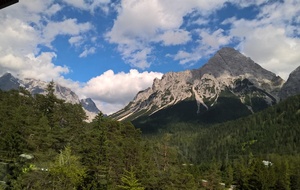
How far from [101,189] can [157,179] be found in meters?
11.3

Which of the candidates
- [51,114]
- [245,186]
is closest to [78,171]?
[51,114]

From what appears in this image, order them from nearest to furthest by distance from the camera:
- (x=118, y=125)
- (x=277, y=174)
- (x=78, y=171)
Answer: (x=78, y=171) → (x=118, y=125) → (x=277, y=174)

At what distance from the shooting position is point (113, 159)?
230 ft

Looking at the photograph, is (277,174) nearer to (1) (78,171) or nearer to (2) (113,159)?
(2) (113,159)

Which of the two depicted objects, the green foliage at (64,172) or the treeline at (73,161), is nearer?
the green foliage at (64,172)

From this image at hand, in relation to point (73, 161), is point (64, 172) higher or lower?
lower

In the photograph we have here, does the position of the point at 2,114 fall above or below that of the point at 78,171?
above

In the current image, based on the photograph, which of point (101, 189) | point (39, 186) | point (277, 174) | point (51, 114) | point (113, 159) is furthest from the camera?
point (277, 174)

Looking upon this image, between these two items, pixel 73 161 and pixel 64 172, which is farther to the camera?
pixel 73 161

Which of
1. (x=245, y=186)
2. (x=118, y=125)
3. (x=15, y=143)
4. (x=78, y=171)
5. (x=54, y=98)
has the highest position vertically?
(x=54, y=98)

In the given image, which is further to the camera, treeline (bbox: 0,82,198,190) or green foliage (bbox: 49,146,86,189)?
treeline (bbox: 0,82,198,190)

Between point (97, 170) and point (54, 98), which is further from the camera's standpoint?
point (54, 98)

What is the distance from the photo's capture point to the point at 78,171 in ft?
186

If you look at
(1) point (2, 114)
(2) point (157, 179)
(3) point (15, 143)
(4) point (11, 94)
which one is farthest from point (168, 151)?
Result: (4) point (11, 94)
